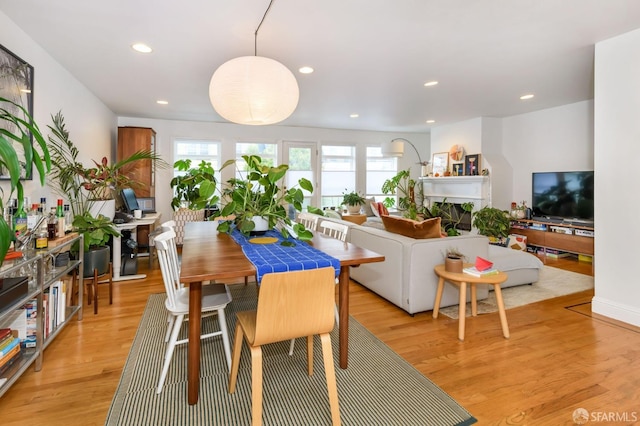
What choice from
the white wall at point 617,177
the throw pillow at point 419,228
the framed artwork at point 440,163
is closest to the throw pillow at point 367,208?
the framed artwork at point 440,163

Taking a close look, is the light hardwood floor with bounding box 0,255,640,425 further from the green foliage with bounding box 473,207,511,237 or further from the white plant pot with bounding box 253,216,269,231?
the green foliage with bounding box 473,207,511,237

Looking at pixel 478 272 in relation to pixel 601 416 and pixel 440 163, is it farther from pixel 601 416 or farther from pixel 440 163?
pixel 440 163

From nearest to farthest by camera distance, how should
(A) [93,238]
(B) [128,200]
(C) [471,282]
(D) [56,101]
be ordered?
1. (C) [471,282]
2. (A) [93,238]
3. (D) [56,101]
4. (B) [128,200]

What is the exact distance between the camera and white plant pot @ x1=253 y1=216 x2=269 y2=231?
225cm

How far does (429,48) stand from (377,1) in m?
0.98

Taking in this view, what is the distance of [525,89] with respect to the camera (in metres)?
4.33

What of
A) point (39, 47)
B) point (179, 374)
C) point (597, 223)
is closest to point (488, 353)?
point (597, 223)

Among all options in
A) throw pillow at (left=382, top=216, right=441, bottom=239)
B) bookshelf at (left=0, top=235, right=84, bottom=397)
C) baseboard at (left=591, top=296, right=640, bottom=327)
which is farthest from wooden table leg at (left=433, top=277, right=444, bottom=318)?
bookshelf at (left=0, top=235, right=84, bottom=397)

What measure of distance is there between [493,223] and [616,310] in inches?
107

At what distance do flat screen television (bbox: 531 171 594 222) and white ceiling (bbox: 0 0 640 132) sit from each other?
1192mm

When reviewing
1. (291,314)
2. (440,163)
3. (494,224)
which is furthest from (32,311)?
(440,163)

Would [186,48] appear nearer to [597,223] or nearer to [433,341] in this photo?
[433,341]

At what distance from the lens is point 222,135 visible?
6625mm

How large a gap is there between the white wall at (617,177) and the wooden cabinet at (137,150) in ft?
18.5
